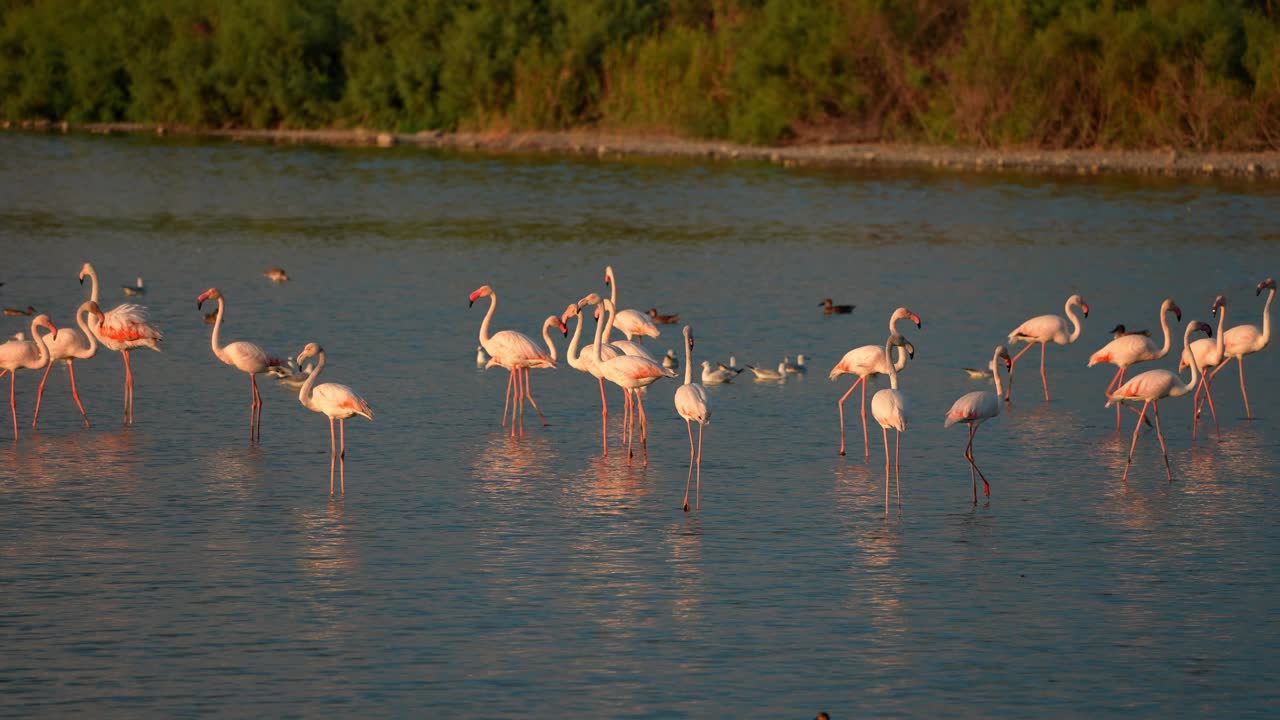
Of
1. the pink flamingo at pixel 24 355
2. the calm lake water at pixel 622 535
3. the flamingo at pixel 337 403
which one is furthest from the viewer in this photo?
the pink flamingo at pixel 24 355

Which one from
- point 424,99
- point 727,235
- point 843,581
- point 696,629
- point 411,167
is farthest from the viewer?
point 424,99

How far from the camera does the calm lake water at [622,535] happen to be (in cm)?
760

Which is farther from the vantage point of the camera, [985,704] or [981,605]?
[981,605]

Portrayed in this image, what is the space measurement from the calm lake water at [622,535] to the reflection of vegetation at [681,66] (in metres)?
22.6

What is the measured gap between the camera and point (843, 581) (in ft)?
29.8

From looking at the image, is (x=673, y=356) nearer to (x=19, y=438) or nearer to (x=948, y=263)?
(x=19, y=438)

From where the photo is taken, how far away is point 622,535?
1002 centimetres

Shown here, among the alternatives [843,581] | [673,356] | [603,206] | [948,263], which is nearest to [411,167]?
[603,206]

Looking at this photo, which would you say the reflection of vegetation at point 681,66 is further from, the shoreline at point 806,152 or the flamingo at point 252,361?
the flamingo at point 252,361

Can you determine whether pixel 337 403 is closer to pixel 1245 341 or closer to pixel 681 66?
pixel 1245 341

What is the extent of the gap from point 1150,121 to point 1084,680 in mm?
38441

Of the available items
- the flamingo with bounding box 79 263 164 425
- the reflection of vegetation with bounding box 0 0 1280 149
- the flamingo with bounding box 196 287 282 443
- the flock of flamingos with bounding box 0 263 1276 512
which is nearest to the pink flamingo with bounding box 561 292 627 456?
the flock of flamingos with bounding box 0 263 1276 512

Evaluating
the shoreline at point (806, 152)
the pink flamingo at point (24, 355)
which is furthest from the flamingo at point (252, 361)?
the shoreline at point (806, 152)

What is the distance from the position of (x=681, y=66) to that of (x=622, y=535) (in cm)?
4613
